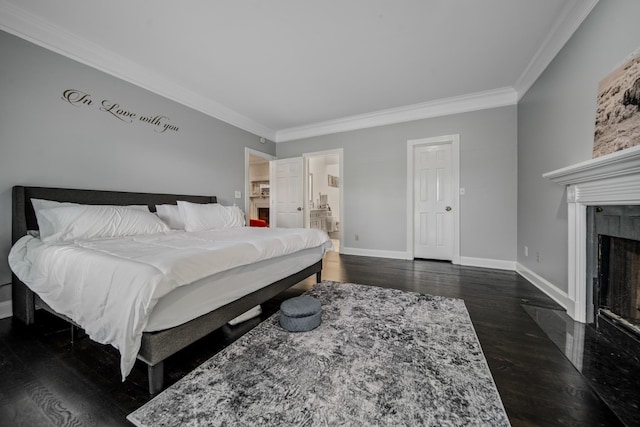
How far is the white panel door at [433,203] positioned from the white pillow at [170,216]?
375 cm

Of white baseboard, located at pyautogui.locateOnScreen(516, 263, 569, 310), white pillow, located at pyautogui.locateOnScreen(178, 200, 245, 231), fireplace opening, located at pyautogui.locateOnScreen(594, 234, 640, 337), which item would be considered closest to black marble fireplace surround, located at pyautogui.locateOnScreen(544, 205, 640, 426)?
fireplace opening, located at pyautogui.locateOnScreen(594, 234, 640, 337)

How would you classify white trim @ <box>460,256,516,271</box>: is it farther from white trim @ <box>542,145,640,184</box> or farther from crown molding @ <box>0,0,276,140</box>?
crown molding @ <box>0,0,276,140</box>

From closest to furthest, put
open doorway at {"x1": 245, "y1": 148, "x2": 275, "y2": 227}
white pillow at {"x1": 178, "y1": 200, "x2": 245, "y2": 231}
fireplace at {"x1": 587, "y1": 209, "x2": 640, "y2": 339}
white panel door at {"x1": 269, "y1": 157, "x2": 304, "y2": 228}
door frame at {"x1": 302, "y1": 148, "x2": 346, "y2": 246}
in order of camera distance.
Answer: fireplace at {"x1": 587, "y1": 209, "x2": 640, "y2": 339}, white pillow at {"x1": 178, "y1": 200, "x2": 245, "y2": 231}, door frame at {"x1": 302, "y1": 148, "x2": 346, "y2": 246}, white panel door at {"x1": 269, "y1": 157, "x2": 304, "y2": 228}, open doorway at {"x1": 245, "y1": 148, "x2": 275, "y2": 227}

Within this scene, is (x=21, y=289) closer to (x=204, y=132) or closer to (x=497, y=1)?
(x=204, y=132)

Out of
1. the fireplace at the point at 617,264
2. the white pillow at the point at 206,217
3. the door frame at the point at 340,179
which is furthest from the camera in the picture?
the door frame at the point at 340,179

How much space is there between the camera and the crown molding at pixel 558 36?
6.56ft

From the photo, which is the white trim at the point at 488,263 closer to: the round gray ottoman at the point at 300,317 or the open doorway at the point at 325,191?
the round gray ottoman at the point at 300,317

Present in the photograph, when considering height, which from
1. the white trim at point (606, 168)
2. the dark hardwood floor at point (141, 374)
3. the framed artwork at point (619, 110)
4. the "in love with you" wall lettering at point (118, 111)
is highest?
the "in love with you" wall lettering at point (118, 111)

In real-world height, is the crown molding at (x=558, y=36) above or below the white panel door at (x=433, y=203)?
above

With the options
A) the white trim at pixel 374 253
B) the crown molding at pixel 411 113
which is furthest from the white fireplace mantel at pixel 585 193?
the white trim at pixel 374 253

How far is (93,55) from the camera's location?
2566 millimetres

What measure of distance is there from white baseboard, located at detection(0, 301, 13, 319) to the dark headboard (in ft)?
1.80

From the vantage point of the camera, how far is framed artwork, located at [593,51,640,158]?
59.4 inches

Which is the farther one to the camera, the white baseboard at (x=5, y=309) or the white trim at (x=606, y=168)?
the white baseboard at (x=5, y=309)
